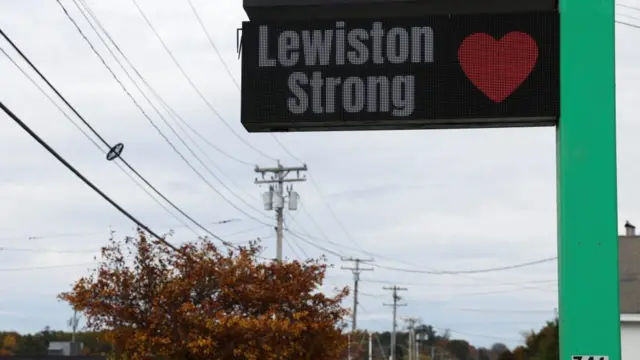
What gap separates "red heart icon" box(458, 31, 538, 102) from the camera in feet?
30.1

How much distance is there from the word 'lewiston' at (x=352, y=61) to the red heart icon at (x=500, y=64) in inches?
13.7

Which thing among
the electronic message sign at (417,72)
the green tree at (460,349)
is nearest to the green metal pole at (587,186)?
the electronic message sign at (417,72)

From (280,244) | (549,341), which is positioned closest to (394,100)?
(280,244)

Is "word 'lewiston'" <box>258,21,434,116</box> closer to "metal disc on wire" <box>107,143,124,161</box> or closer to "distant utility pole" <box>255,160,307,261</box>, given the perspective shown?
"metal disc on wire" <box>107,143,124,161</box>

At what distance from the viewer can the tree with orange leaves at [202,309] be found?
31.1 meters

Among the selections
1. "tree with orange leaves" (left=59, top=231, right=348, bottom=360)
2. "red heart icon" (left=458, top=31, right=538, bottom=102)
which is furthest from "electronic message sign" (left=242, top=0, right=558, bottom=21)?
"tree with orange leaves" (left=59, top=231, right=348, bottom=360)

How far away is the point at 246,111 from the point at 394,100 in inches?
50.0

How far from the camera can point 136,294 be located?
32.0m

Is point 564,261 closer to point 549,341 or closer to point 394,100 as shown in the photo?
point 394,100

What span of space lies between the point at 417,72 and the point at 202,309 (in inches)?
909

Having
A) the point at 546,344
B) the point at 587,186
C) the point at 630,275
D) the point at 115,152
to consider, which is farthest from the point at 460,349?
the point at 587,186

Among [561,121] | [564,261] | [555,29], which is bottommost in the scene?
[564,261]

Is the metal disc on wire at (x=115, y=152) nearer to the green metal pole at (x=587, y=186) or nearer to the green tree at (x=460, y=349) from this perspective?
Answer: the green metal pole at (x=587, y=186)

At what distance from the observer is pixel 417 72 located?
30.2ft
